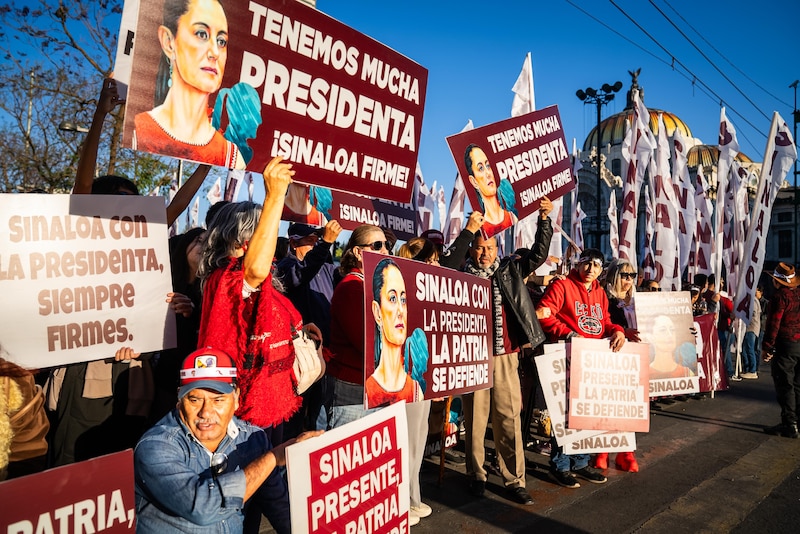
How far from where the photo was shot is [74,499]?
186 centimetres

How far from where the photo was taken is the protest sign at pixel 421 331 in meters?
3.03

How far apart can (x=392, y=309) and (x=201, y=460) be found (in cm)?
125

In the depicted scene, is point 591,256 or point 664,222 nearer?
point 591,256

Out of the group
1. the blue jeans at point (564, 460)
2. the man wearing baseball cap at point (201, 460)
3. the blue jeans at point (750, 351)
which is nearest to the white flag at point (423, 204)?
the blue jeans at point (750, 351)

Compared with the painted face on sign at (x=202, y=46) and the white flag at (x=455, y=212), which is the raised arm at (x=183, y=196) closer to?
the painted face on sign at (x=202, y=46)

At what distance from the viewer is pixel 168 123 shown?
2.28 metres

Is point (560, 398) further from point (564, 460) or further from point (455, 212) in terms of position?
point (455, 212)

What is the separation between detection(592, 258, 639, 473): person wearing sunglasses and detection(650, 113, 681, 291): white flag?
3.05 metres

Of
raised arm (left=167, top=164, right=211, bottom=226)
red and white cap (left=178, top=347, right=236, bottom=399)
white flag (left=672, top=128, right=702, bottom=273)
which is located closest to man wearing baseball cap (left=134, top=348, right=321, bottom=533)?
red and white cap (left=178, top=347, right=236, bottom=399)

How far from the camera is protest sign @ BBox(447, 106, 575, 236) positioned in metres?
4.54

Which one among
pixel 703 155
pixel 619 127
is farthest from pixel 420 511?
pixel 703 155

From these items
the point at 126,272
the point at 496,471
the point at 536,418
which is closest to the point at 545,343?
the point at 496,471

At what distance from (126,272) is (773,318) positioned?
7386 millimetres

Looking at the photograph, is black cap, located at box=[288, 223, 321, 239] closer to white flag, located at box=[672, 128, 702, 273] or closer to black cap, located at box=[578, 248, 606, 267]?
black cap, located at box=[578, 248, 606, 267]
